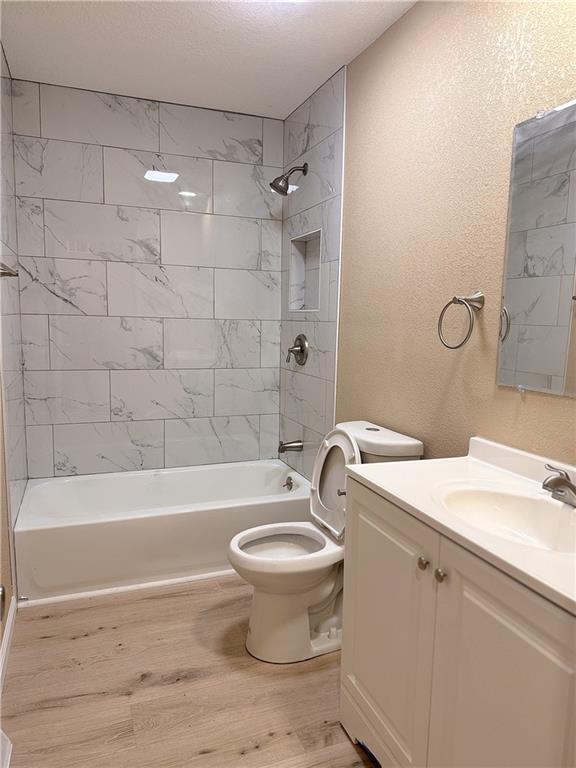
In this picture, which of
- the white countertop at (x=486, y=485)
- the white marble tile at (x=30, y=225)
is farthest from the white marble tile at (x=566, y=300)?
the white marble tile at (x=30, y=225)

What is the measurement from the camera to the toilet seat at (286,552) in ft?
6.37

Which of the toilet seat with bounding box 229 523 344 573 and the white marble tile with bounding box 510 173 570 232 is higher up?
the white marble tile with bounding box 510 173 570 232

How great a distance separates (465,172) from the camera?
5.88 feet

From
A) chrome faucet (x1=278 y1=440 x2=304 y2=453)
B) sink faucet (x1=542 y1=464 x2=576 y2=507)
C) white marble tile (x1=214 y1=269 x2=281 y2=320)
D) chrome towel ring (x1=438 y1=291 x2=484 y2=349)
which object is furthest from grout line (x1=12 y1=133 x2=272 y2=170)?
sink faucet (x1=542 y1=464 x2=576 y2=507)

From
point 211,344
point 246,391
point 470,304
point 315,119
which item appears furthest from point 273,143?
point 470,304

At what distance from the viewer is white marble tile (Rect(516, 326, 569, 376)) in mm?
1447

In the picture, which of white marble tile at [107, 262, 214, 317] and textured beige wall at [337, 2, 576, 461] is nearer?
textured beige wall at [337, 2, 576, 461]

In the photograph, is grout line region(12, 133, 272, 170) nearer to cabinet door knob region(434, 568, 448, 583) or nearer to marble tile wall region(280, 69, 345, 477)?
marble tile wall region(280, 69, 345, 477)

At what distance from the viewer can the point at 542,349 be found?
1506 millimetres

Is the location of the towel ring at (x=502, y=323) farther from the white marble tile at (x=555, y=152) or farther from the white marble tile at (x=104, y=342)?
the white marble tile at (x=104, y=342)

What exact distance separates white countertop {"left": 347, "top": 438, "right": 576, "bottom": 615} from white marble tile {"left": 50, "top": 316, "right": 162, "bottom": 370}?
78.8 inches

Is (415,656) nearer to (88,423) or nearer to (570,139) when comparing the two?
(570,139)

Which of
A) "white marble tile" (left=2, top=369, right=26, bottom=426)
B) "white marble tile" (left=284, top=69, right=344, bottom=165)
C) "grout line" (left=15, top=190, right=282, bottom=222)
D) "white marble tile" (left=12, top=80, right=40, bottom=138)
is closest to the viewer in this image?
"white marble tile" (left=2, top=369, right=26, bottom=426)

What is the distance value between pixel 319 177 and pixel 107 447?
207 centimetres
